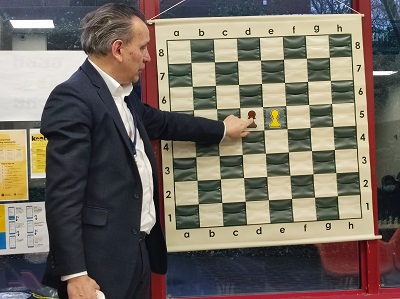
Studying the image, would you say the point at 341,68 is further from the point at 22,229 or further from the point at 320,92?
the point at 22,229

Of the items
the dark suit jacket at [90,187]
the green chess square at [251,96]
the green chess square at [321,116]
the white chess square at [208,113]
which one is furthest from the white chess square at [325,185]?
the dark suit jacket at [90,187]

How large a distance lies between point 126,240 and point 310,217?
1.02 meters

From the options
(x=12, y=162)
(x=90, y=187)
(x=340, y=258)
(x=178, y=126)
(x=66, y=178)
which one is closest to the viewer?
(x=66, y=178)

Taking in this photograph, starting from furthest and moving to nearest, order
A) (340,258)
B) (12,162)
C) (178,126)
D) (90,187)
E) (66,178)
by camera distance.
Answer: (340,258)
(12,162)
(178,126)
(90,187)
(66,178)

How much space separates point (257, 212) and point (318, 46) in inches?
34.0

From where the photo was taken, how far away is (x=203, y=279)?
2.67 metres

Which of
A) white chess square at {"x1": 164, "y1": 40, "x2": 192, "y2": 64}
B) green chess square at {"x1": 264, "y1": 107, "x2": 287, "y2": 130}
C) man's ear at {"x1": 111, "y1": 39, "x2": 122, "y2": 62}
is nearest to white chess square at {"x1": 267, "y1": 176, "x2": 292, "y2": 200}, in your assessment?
green chess square at {"x1": 264, "y1": 107, "x2": 287, "y2": 130}

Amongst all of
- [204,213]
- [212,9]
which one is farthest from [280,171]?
[212,9]

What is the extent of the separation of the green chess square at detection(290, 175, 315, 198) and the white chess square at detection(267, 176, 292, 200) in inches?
1.0

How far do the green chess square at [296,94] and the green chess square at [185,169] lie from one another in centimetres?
55

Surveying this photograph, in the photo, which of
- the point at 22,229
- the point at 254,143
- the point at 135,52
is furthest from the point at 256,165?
the point at 22,229

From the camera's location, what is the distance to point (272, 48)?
2572mm

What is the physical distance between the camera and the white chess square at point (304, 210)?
2.57m

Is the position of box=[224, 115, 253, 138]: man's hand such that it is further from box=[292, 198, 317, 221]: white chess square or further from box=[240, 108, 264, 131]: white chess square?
box=[292, 198, 317, 221]: white chess square
